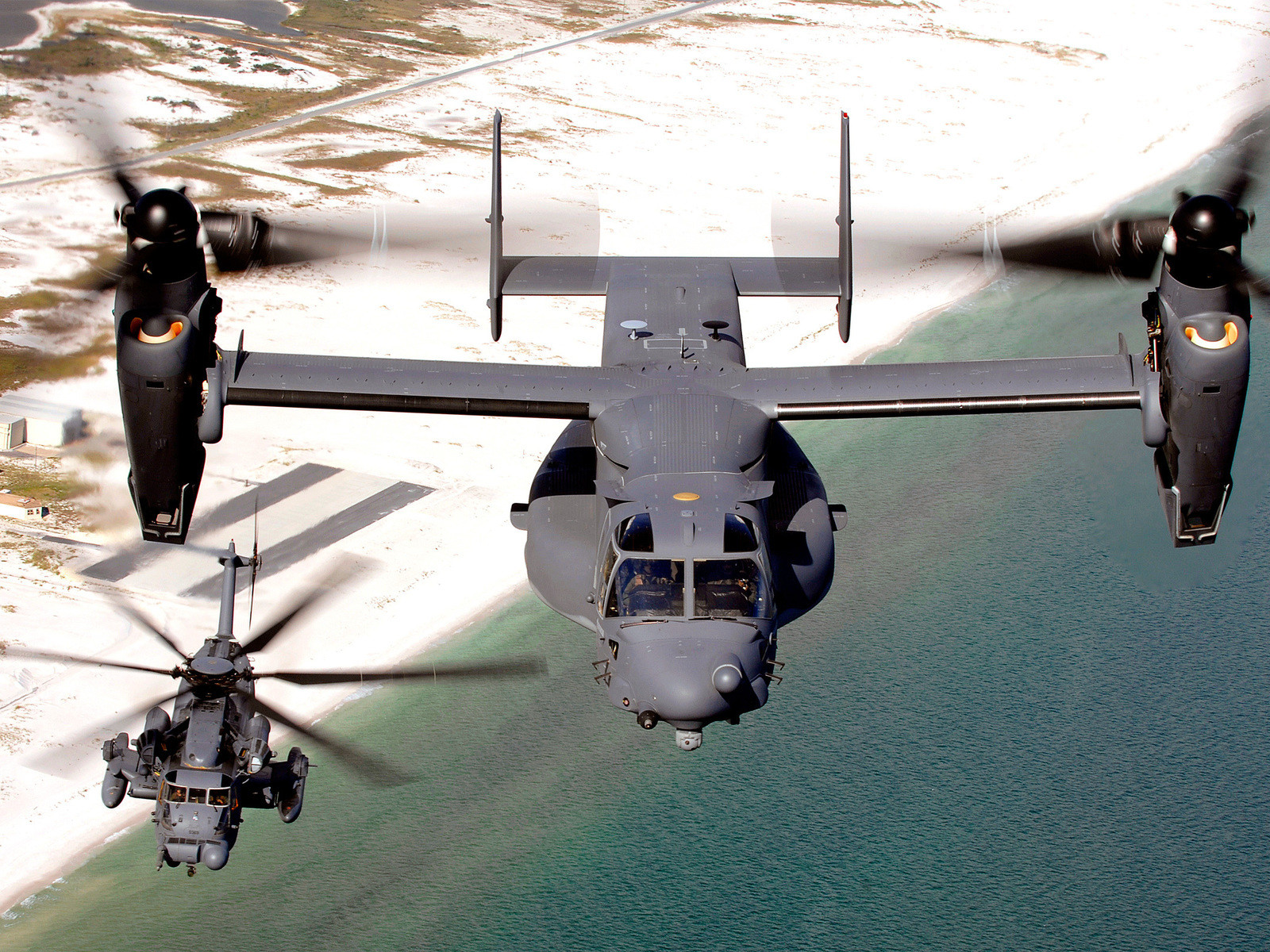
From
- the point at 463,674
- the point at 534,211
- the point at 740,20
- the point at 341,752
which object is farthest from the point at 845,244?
the point at 740,20

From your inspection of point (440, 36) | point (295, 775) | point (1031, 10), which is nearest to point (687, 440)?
point (295, 775)

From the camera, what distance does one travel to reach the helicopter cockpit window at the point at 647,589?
21438 mm

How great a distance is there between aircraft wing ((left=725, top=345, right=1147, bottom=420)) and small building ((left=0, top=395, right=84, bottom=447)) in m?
25.4

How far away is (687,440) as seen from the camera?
77.2ft

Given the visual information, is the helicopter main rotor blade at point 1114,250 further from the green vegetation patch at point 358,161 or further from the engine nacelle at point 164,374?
the green vegetation patch at point 358,161

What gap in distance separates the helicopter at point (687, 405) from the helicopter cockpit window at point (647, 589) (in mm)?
30

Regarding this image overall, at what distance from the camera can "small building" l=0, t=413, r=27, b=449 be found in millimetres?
40000

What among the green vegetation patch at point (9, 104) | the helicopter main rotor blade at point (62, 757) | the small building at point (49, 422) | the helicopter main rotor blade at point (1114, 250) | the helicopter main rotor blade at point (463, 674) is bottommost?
the helicopter main rotor blade at point (62, 757)

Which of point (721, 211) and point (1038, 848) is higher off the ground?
point (721, 211)

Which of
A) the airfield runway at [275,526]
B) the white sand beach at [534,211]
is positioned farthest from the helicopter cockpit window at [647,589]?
the airfield runway at [275,526]

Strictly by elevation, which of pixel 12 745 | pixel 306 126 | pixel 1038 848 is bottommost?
pixel 1038 848

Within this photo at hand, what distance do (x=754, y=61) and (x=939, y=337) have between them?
42.4m

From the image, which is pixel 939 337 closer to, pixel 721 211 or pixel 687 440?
pixel 721 211

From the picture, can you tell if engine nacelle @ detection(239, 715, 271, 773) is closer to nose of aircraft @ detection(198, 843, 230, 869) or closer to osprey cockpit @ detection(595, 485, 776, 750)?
nose of aircraft @ detection(198, 843, 230, 869)
